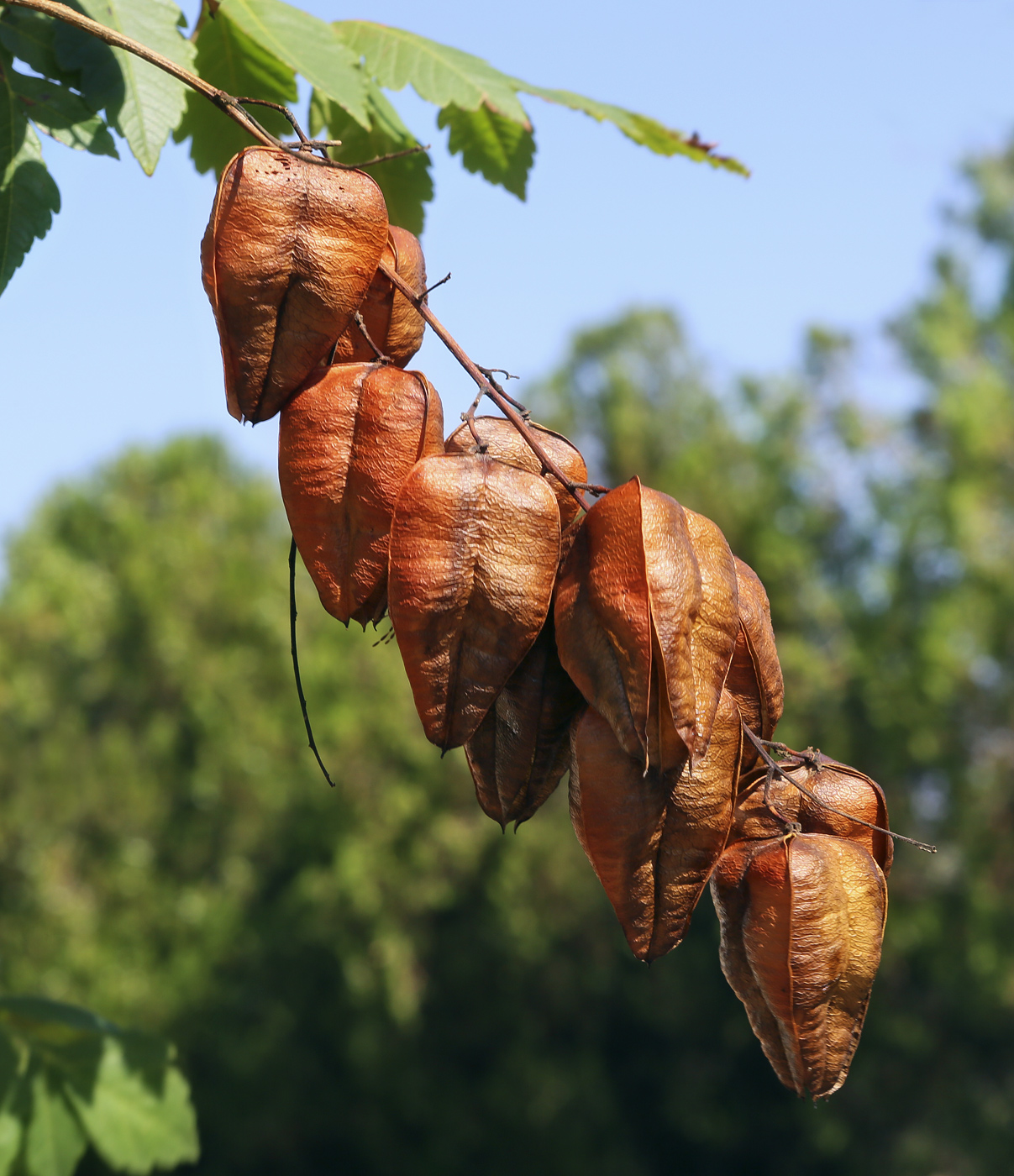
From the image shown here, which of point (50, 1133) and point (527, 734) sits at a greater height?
point (527, 734)

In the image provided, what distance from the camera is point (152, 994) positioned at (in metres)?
12.0

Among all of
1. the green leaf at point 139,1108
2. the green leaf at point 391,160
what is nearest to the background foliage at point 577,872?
the green leaf at point 139,1108

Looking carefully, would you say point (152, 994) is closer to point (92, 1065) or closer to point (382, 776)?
point (382, 776)

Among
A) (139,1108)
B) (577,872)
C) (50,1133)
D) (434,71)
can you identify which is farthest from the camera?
(577,872)

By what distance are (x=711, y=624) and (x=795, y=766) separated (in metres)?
0.15

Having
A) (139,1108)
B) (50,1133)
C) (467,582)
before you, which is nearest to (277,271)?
(467,582)

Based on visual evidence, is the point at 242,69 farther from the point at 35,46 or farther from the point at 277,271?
the point at 277,271

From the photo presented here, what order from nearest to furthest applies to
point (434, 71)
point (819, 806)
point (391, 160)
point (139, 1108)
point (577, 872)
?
point (819, 806)
point (434, 71)
point (391, 160)
point (139, 1108)
point (577, 872)

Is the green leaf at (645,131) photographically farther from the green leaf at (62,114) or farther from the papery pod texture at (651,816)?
the papery pod texture at (651,816)

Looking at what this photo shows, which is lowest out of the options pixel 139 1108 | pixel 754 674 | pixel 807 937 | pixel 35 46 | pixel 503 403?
pixel 139 1108

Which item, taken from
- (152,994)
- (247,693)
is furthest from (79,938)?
(247,693)

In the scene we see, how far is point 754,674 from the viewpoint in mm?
743

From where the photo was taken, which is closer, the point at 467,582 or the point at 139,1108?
the point at 467,582

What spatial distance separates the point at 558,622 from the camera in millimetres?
694
